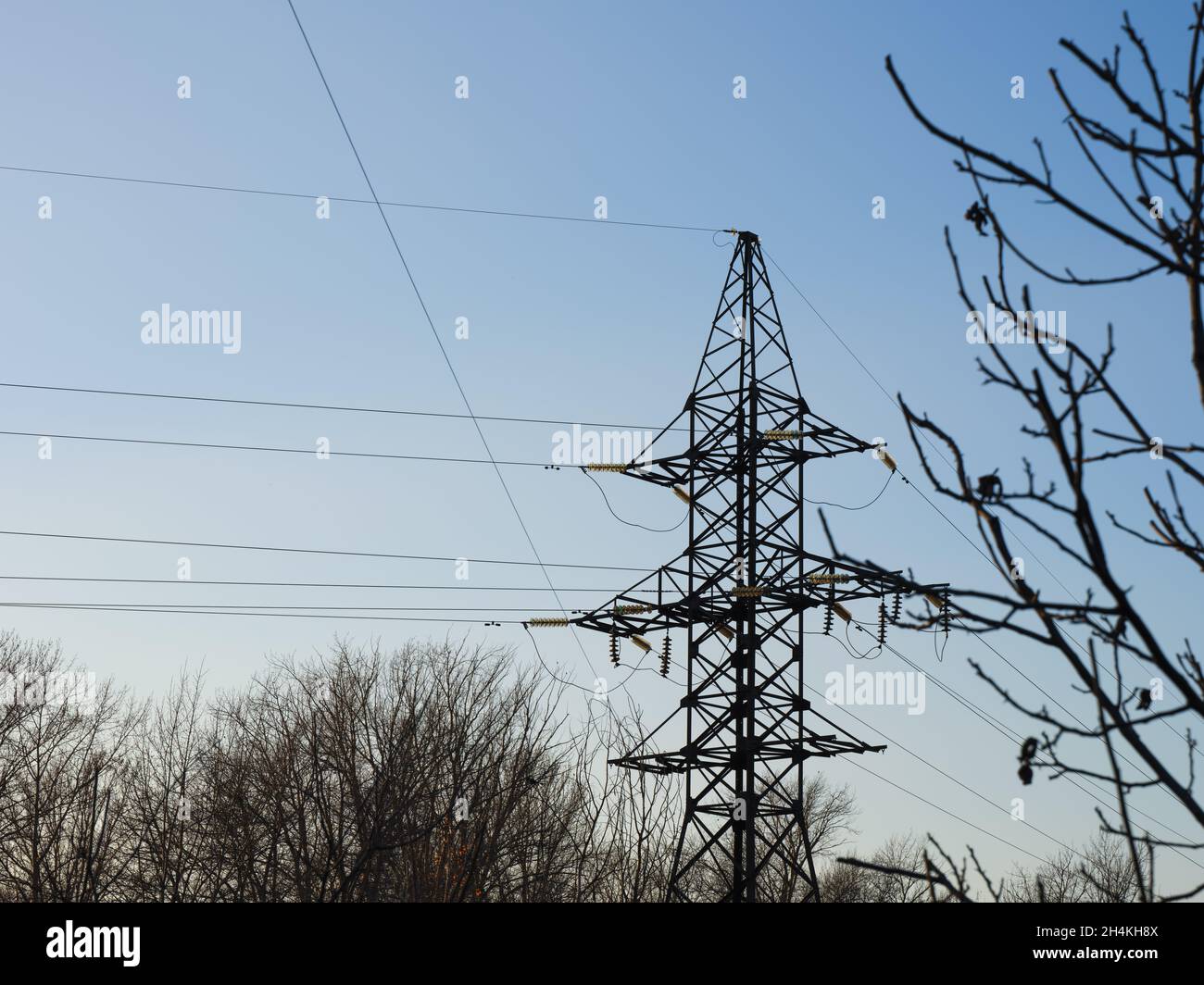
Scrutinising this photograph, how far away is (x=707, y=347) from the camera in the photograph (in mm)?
21312

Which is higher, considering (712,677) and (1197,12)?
(712,677)

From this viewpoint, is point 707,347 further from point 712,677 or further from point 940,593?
point 940,593

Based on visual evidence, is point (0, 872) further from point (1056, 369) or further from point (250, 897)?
point (1056, 369)

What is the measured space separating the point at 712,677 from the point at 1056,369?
628 inches

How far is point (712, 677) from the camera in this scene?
1838 cm

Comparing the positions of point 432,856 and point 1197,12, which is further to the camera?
point 432,856

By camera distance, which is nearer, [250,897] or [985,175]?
[985,175]
